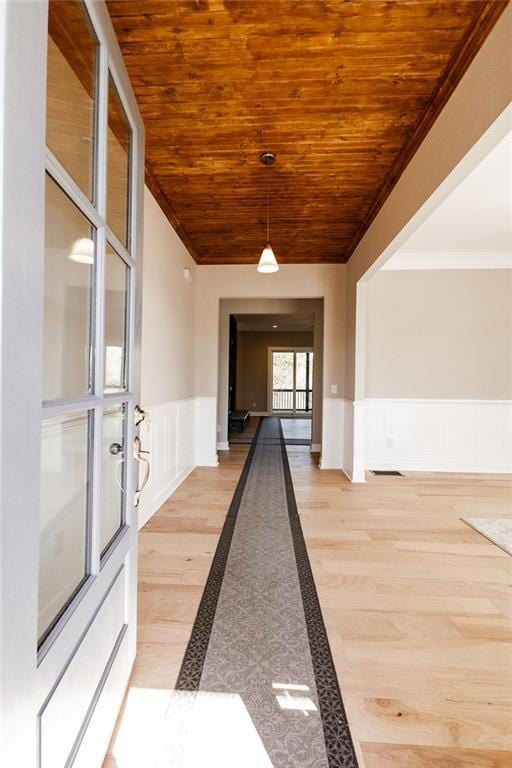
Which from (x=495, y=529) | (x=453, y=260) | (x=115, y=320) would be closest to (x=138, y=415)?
(x=115, y=320)

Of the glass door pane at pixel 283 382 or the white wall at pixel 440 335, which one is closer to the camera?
the white wall at pixel 440 335

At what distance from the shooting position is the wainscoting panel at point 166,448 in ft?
10.5

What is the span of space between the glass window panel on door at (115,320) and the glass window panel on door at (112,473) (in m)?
0.10

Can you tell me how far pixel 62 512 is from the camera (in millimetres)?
977

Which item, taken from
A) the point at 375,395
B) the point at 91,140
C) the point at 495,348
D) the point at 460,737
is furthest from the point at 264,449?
the point at 91,140

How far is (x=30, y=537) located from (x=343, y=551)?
233 cm

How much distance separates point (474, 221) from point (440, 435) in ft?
8.47

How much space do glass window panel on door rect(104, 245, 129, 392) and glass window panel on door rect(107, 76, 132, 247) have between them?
104mm

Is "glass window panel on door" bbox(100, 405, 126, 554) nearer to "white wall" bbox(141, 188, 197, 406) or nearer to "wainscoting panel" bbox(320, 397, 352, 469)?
"white wall" bbox(141, 188, 197, 406)

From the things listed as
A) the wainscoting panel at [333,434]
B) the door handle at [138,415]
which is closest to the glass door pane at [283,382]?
the wainscoting panel at [333,434]

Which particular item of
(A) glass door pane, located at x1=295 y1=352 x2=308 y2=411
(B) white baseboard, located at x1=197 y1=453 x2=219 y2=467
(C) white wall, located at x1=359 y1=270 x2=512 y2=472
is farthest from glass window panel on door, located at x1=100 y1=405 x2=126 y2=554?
(A) glass door pane, located at x1=295 y1=352 x2=308 y2=411

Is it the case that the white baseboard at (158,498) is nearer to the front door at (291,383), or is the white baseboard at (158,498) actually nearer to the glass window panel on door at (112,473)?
the glass window panel on door at (112,473)

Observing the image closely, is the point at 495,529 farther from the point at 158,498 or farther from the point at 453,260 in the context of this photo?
the point at 453,260

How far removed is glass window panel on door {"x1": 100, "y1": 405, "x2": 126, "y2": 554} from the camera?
1.19 m
